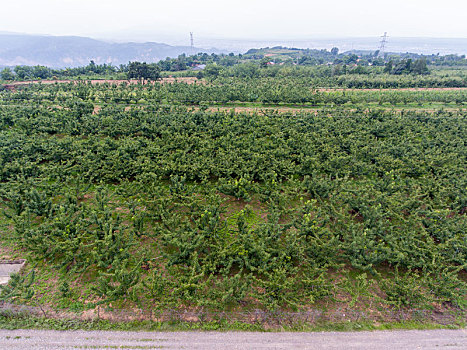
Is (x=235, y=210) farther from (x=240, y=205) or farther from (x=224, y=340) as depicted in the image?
(x=224, y=340)

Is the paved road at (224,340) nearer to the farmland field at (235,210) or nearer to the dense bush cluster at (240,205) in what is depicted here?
the farmland field at (235,210)

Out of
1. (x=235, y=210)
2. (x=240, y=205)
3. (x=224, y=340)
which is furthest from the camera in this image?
(x=240, y=205)

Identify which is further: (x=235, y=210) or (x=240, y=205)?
(x=240, y=205)

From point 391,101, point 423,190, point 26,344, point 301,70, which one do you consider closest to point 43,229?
point 26,344

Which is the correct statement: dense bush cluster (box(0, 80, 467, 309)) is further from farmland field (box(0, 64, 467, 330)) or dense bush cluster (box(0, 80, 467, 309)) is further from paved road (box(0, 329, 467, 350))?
paved road (box(0, 329, 467, 350))

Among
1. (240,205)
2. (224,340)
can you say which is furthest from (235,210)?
(224,340)

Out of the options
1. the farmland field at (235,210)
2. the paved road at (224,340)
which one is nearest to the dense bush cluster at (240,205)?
the farmland field at (235,210)
